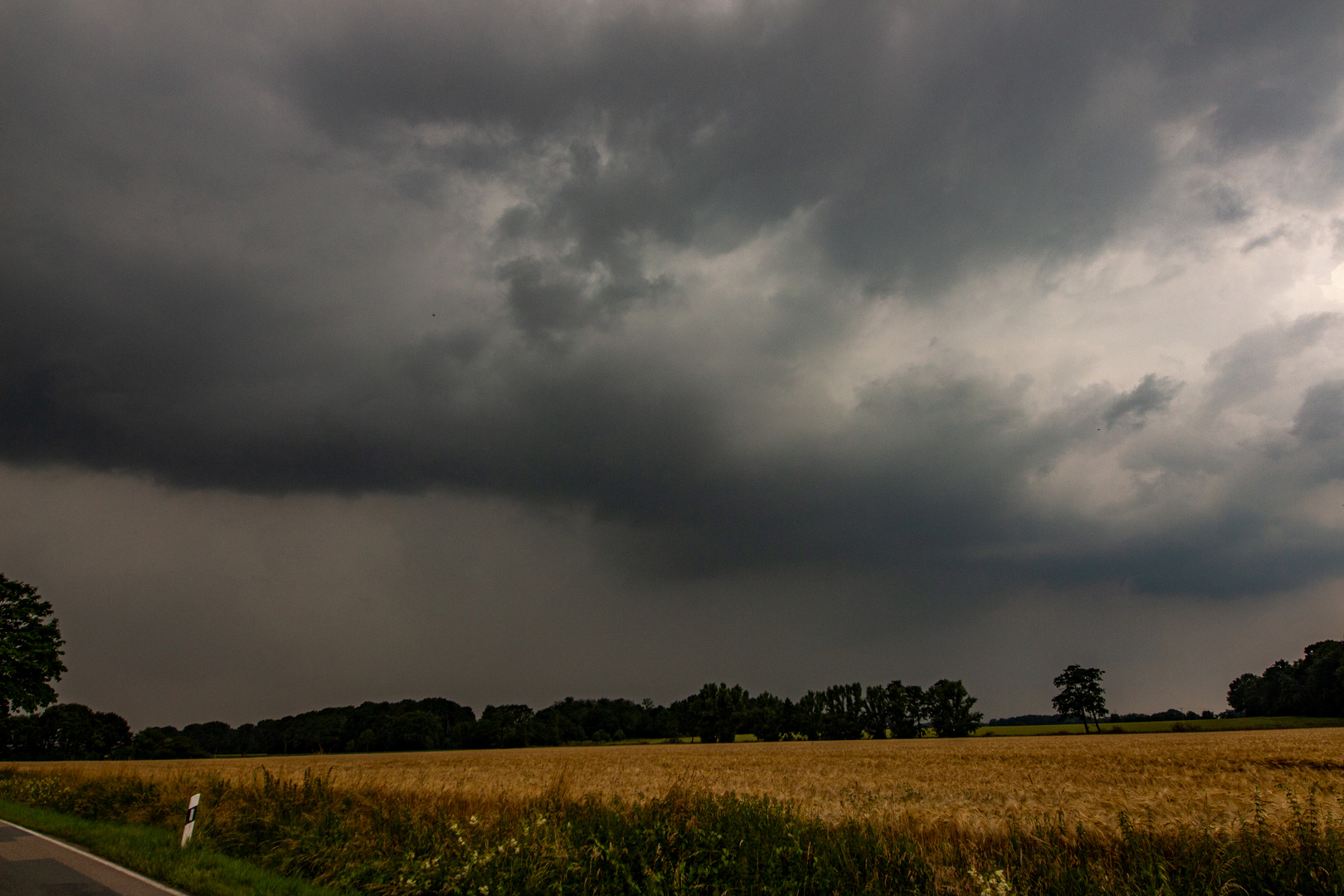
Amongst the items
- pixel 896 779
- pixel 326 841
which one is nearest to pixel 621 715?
pixel 896 779

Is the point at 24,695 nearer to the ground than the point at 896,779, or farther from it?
farther from it

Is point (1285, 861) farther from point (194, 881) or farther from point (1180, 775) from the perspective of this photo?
point (1180, 775)

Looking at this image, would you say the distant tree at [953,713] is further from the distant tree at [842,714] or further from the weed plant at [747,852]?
the weed plant at [747,852]

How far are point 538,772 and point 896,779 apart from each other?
49.1ft

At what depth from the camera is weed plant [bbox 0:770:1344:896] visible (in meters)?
9.03

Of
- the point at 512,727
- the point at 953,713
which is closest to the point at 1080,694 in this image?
the point at 953,713

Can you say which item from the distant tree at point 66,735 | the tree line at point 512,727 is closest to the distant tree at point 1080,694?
the tree line at point 512,727

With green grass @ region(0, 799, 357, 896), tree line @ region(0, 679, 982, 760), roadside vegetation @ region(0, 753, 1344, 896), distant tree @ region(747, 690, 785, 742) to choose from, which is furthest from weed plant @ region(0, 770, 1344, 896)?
distant tree @ region(747, 690, 785, 742)

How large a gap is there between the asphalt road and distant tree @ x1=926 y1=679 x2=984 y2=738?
141 meters

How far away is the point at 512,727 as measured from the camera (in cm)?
12150

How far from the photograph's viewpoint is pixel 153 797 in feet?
66.6

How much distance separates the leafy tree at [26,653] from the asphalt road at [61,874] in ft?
118

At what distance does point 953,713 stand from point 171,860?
142 m

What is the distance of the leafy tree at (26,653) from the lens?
132 ft
